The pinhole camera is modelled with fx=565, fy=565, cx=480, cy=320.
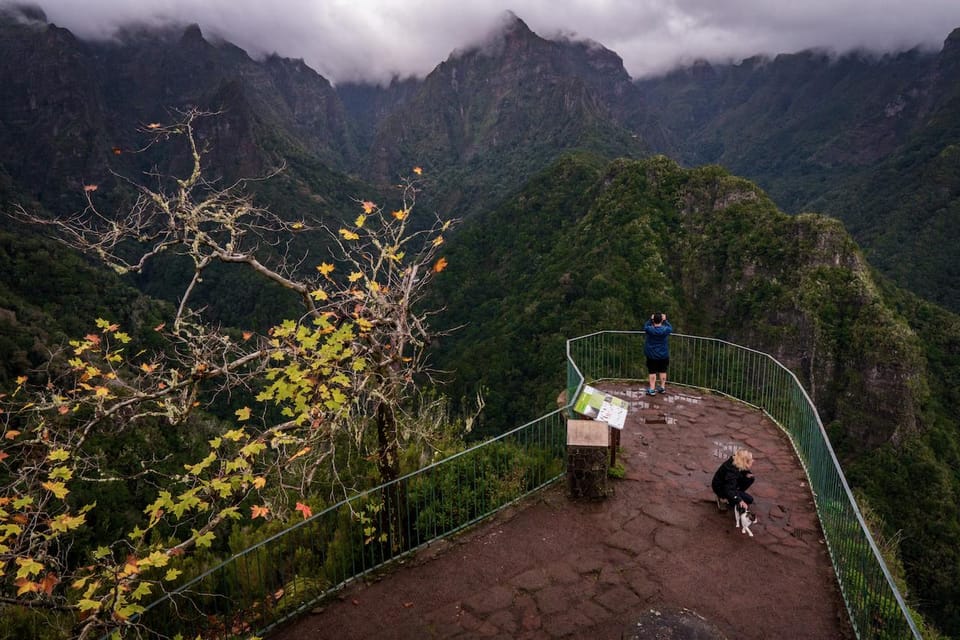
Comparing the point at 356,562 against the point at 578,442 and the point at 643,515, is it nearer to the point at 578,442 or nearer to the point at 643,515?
the point at 578,442

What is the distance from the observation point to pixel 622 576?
232 inches

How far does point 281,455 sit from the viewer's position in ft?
20.8

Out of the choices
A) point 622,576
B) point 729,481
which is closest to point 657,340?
point 729,481

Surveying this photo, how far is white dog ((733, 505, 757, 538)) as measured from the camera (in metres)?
6.53

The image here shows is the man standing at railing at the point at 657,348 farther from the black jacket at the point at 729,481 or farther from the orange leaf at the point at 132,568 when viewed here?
the orange leaf at the point at 132,568

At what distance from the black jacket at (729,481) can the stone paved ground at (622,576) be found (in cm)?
32

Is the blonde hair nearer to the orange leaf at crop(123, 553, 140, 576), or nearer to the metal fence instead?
the metal fence

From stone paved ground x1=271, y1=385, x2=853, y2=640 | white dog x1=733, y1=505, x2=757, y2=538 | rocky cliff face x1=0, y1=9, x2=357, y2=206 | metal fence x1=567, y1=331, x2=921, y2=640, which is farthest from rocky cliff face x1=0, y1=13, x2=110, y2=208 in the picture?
white dog x1=733, y1=505, x2=757, y2=538

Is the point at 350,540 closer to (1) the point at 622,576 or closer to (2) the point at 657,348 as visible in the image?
(1) the point at 622,576

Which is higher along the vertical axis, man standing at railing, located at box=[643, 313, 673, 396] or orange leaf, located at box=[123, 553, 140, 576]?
man standing at railing, located at box=[643, 313, 673, 396]

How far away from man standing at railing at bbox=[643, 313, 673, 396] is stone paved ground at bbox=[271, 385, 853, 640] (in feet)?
9.20

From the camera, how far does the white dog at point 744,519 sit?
6534mm

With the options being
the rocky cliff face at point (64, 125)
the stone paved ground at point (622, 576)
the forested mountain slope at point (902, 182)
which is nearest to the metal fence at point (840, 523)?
the stone paved ground at point (622, 576)

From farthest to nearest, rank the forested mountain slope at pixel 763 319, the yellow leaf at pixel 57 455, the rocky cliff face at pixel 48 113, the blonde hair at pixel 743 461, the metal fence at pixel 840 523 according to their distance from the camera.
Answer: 1. the rocky cliff face at pixel 48 113
2. the forested mountain slope at pixel 763 319
3. the blonde hair at pixel 743 461
4. the yellow leaf at pixel 57 455
5. the metal fence at pixel 840 523
